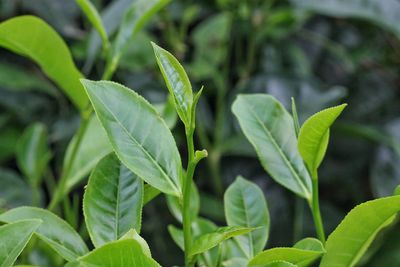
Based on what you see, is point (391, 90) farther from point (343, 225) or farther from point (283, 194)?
point (343, 225)

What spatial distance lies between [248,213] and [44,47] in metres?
0.21

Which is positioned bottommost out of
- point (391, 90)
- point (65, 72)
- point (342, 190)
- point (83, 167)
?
point (342, 190)

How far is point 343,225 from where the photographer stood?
1.21 ft

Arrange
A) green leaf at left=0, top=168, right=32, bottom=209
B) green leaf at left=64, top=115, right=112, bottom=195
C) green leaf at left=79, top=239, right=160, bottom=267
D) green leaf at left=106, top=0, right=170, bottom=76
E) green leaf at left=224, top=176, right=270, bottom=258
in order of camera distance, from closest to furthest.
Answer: green leaf at left=79, top=239, right=160, bottom=267, green leaf at left=224, top=176, right=270, bottom=258, green leaf at left=106, top=0, right=170, bottom=76, green leaf at left=64, top=115, right=112, bottom=195, green leaf at left=0, top=168, right=32, bottom=209

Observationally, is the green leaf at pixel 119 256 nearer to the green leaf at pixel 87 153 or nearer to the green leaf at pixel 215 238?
the green leaf at pixel 215 238

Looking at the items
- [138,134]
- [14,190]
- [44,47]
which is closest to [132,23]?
[44,47]

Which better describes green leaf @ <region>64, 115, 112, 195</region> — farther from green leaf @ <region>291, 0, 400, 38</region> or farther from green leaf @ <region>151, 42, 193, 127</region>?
green leaf @ <region>291, 0, 400, 38</region>

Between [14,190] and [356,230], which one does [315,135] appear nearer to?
[356,230]

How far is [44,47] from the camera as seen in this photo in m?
0.52

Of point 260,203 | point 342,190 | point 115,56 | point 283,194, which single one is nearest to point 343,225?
point 260,203

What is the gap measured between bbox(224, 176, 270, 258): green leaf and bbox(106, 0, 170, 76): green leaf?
0.15 meters

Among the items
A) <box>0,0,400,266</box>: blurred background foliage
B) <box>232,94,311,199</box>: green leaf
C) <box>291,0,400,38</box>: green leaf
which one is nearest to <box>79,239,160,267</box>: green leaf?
<box>232,94,311,199</box>: green leaf

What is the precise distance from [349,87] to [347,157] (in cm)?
14

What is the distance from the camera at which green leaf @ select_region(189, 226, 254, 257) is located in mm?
345
